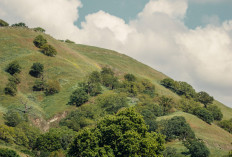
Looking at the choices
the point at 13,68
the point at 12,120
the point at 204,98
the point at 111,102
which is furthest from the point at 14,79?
the point at 204,98

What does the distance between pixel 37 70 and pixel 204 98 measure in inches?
3210

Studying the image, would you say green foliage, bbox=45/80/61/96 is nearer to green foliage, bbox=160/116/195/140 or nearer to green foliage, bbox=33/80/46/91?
green foliage, bbox=33/80/46/91

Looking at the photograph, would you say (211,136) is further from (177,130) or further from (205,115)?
(177,130)

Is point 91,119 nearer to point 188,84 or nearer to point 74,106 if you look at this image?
point 74,106

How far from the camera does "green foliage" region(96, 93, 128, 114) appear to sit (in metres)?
85.4

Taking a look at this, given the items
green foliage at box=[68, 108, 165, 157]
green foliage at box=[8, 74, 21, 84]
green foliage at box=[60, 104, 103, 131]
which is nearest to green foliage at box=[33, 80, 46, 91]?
green foliage at box=[8, 74, 21, 84]

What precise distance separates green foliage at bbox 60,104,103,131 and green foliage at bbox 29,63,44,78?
93.9 ft

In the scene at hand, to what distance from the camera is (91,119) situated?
77438 millimetres

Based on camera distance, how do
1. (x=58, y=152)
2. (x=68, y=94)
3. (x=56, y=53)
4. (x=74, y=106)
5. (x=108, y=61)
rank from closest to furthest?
(x=58, y=152) → (x=74, y=106) → (x=68, y=94) → (x=56, y=53) → (x=108, y=61)

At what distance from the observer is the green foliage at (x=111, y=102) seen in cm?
8544

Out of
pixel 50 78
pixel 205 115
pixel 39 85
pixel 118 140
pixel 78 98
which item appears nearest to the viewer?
pixel 118 140

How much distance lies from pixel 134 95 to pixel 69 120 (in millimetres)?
36821

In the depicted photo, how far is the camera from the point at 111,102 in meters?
87.0

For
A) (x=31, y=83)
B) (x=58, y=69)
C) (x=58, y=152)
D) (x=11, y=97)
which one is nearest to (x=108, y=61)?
(x=58, y=69)
